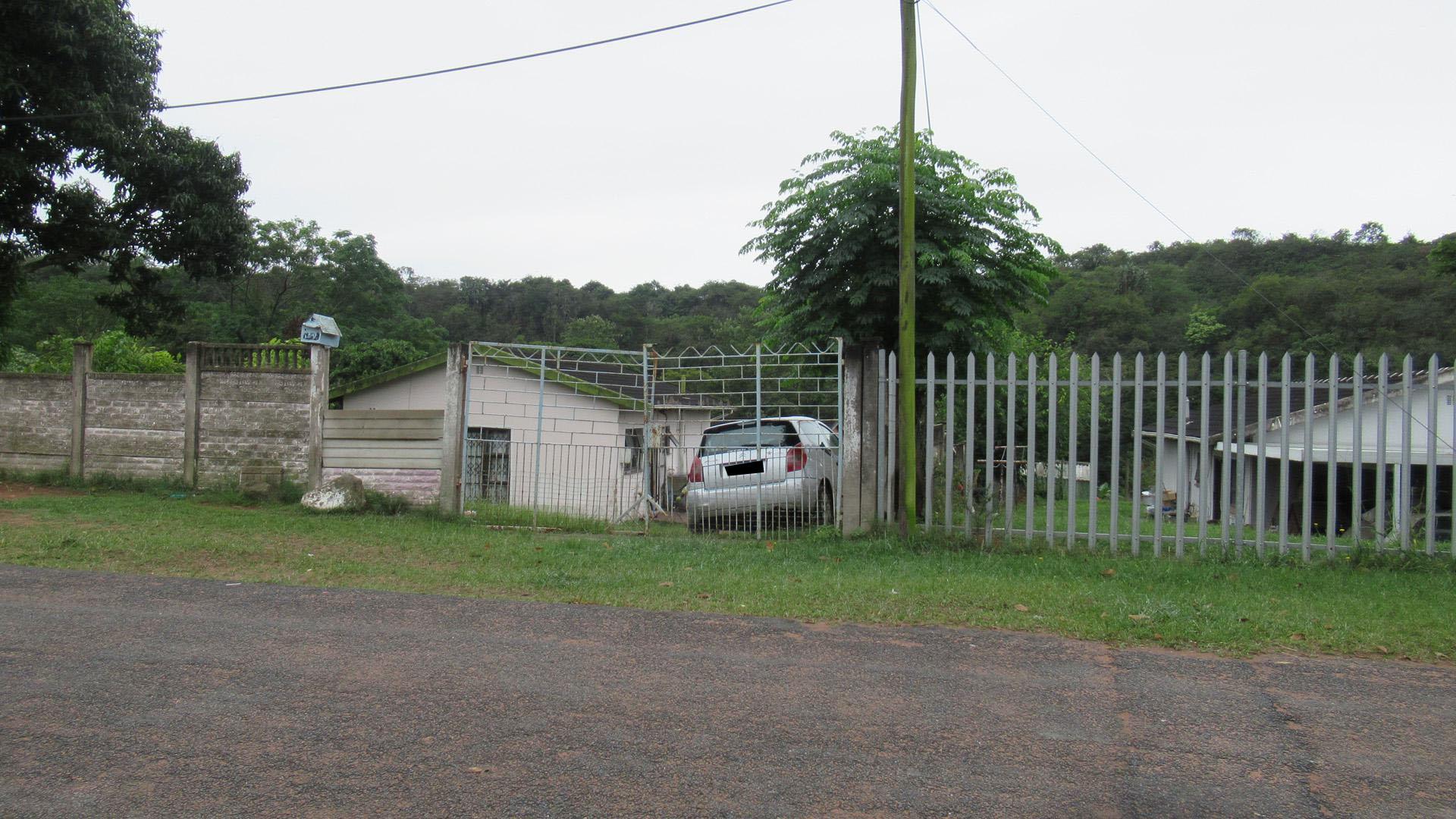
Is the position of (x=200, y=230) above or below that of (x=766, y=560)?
above

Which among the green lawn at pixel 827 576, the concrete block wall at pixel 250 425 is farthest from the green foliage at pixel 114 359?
the green lawn at pixel 827 576

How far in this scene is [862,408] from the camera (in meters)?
10.1

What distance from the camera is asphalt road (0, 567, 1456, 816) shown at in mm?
3553

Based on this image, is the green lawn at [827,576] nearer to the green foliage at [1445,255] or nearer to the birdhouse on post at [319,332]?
the birdhouse on post at [319,332]

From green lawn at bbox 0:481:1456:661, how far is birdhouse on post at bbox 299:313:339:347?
2.97m

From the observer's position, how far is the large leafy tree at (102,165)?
14695 mm

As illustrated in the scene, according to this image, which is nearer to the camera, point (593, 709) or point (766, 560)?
point (593, 709)

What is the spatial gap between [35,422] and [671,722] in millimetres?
14609

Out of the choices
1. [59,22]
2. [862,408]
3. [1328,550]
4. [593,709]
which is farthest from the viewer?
[59,22]

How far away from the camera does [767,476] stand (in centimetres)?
1070

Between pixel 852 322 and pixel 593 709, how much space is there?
24.6ft

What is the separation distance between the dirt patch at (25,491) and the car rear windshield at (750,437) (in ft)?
30.5

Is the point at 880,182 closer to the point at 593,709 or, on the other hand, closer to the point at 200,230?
the point at 593,709

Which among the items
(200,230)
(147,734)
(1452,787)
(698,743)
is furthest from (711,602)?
(200,230)
